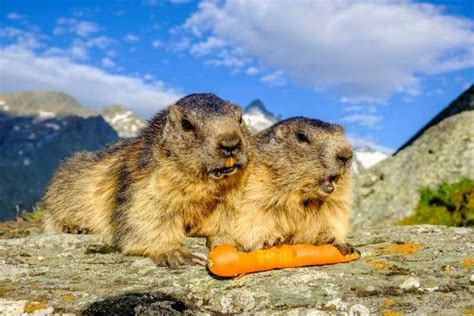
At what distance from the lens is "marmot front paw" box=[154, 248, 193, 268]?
6.61 meters

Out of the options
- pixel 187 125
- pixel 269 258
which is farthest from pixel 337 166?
pixel 187 125

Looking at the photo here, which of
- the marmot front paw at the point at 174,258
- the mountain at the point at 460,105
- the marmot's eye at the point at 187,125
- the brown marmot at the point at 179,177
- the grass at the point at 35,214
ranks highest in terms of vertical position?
the mountain at the point at 460,105

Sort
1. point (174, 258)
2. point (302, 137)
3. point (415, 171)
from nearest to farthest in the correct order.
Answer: point (174, 258) < point (302, 137) < point (415, 171)

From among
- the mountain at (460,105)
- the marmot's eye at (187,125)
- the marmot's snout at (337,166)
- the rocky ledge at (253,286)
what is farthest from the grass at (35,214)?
the mountain at (460,105)

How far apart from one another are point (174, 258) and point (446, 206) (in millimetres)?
9710

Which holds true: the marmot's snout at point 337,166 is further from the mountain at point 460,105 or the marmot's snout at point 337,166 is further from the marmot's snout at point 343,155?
the mountain at point 460,105

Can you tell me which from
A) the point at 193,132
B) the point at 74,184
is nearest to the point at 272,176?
the point at 193,132

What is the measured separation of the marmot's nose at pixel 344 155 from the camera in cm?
724

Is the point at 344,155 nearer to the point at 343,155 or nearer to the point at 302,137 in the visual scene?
the point at 343,155

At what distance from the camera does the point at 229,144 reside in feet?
22.1

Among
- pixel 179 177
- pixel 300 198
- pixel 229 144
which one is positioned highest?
pixel 229 144

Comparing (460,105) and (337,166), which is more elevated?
(460,105)

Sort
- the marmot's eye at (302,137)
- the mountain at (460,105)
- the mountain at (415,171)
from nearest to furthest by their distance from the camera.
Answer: the marmot's eye at (302,137), the mountain at (415,171), the mountain at (460,105)

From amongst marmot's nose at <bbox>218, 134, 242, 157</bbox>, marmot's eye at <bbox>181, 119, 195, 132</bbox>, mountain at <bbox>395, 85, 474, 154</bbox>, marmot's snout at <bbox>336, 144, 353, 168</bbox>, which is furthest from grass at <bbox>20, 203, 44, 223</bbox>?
mountain at <bbox>395, 85, 474, 154</bbox>
